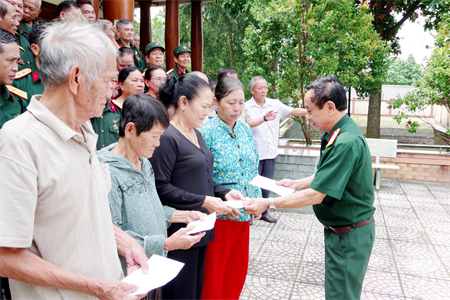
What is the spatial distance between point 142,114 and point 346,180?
4.34 ft

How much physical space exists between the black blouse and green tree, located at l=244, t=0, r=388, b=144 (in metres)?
5.04

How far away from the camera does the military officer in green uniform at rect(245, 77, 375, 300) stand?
216 cm

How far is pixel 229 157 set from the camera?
107 inches

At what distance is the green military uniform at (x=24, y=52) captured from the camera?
3.30 m

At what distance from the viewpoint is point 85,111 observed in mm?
1143

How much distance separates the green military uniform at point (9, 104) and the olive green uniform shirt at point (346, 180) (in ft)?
7.30

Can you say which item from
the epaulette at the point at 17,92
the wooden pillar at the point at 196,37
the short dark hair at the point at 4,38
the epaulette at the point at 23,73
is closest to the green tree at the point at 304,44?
the wooden pillar at the point at 196,37

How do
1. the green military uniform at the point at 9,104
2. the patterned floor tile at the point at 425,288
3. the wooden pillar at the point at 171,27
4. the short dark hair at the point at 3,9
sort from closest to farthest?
the green military uniform at the point at 9,104, the short dark hair at the point at 3,9, the patterned floor tile at the point at 425,288, the wooden pillar at the point at 171,27

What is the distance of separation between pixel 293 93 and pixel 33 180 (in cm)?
668

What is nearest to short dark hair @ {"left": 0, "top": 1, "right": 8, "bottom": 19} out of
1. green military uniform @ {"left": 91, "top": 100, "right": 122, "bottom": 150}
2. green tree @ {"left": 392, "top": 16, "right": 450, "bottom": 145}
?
green military uniform @ {"left": 91, "top": 100, "right": 122, "bottom": 150}

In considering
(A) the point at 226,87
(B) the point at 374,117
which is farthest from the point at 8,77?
(B) the point at 374,117

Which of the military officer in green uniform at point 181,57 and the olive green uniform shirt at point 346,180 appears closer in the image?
the olive green uniform shirt at point 346,180

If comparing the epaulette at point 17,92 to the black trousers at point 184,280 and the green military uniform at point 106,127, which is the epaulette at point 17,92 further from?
the black trousers at point 184,280

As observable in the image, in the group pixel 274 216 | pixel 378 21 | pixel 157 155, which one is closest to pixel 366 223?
pixel 157 155
